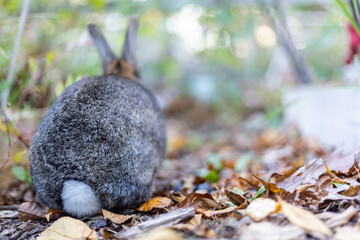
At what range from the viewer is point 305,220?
1.34m

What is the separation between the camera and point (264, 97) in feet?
21.4

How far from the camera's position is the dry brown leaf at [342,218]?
53.9 inches

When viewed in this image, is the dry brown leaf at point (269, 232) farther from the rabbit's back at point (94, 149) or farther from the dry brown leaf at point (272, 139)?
the dry brown leaf at point (272, 139)

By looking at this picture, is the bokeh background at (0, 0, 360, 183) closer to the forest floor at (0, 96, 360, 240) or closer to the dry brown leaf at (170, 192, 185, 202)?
the forest floor at (0, 96, 360, 240)

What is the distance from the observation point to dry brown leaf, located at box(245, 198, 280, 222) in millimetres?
1456

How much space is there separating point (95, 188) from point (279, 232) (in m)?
1.18

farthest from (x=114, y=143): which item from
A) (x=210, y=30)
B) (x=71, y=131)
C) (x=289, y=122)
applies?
(x=210, y=30)

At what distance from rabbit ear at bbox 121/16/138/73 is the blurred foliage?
0.38m

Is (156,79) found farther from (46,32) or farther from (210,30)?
(46,32)

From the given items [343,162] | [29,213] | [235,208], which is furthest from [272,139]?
[29,213]

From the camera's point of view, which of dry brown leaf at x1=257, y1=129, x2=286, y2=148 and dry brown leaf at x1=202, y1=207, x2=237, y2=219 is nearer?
dry brown leaf at x1=202, y1=207, x2=237, y2=219

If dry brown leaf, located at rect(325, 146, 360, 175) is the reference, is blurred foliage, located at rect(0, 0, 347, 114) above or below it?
above

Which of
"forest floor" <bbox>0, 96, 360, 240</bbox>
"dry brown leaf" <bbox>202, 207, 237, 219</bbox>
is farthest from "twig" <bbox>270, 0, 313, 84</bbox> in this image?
"dry brown leaf" <bbox>202, 207, 237, 219</bbox>

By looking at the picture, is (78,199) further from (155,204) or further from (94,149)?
(155,204)
